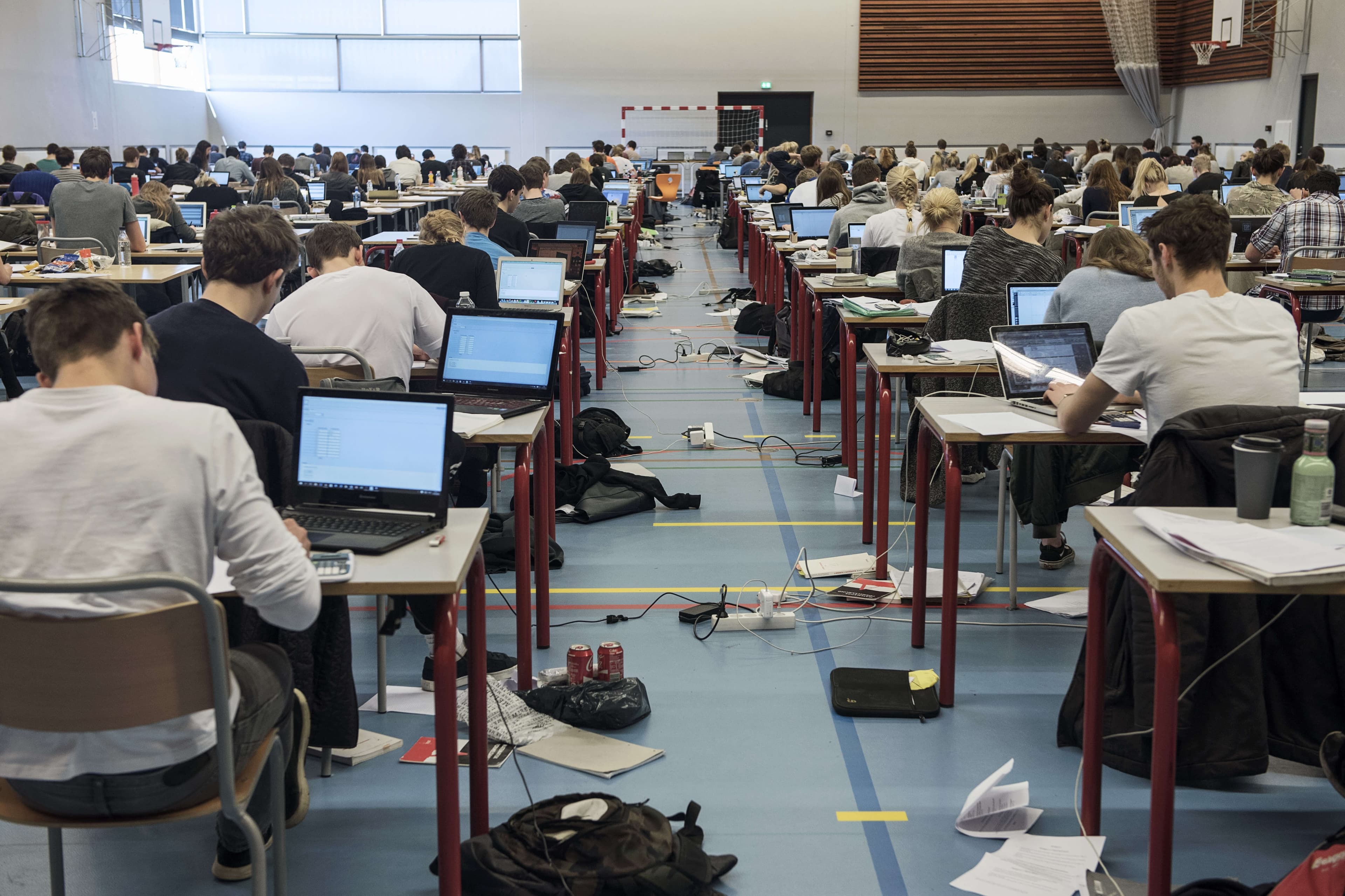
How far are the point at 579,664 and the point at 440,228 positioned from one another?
2.80 metres

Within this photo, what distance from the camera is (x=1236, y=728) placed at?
9.05 ft

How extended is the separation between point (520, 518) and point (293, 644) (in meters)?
0.93

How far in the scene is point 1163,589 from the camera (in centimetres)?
215

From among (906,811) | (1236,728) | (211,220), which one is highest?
(211,220)

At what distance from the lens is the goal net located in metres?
24.1

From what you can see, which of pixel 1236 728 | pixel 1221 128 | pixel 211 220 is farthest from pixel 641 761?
pixel 1221 128

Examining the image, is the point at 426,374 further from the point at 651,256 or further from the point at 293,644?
the point at 651,256

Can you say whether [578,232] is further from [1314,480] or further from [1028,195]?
[1314,480]

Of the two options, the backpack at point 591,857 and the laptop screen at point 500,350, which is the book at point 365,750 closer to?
the backpack at point 591,857

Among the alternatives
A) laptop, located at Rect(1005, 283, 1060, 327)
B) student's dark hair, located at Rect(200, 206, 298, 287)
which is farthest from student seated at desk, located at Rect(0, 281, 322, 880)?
laptop, located at Rect(1005, 283, 1060, 327)

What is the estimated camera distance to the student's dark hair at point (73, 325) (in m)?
1.91

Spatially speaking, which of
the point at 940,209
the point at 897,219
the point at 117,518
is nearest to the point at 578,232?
the point at 897,219

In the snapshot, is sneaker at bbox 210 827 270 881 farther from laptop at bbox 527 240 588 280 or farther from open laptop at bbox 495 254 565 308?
laptop at bbox 527 240 588 280

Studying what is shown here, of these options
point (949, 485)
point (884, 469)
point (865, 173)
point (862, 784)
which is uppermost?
point (865, 173)
